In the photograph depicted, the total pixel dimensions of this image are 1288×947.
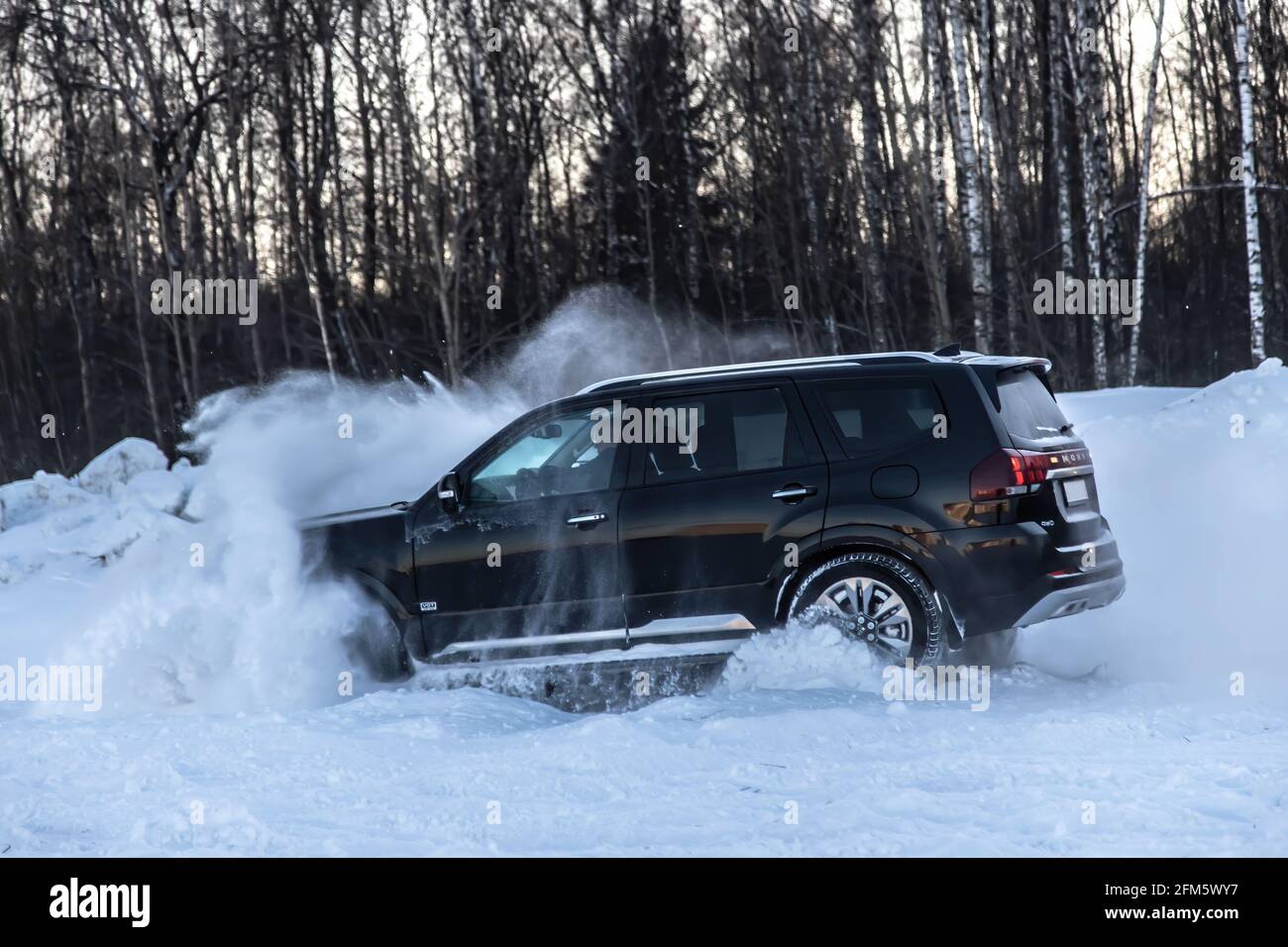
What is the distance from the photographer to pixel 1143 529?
9445mm

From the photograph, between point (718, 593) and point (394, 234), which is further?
point (394, 234)

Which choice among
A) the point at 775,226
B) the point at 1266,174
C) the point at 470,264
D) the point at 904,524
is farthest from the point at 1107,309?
the point at 904,524

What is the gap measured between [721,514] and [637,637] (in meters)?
0.79

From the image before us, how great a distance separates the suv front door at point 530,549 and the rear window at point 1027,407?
2.04 meters

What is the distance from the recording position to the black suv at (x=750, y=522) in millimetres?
6559

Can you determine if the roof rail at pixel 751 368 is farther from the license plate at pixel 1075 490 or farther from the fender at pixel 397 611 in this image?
the fender at pixel 397 611

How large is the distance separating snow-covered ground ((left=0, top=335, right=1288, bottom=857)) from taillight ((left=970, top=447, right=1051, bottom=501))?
3.42 ft

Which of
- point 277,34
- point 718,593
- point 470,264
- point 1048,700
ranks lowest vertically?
point 1048,700

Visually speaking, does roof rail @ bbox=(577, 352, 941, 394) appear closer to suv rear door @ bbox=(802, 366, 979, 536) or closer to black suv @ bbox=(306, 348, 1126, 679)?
black suv @ bbox=(306, 348, 1126, 679)

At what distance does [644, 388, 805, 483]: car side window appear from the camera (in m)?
6.89

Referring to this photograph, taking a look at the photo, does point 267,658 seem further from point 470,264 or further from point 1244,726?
point 470,264

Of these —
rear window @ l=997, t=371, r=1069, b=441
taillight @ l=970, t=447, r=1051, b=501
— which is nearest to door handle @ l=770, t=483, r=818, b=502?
taillight @ l=970, t=447, r=1051, b=501

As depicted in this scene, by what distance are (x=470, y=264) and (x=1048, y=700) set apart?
23049 millimetres

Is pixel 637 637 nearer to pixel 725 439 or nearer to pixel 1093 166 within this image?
pixel 725 439
